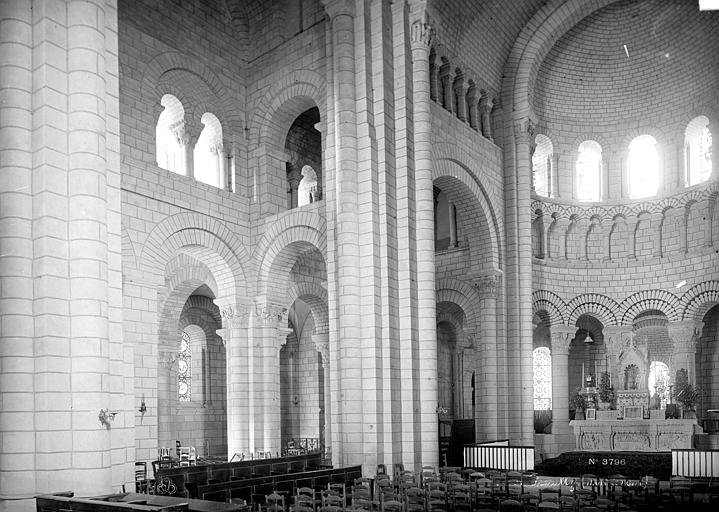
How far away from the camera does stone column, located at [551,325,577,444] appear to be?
2748 cm

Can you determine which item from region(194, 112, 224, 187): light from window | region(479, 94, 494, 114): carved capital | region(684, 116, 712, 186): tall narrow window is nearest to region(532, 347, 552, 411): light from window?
region(684, 116, 712, 186): tall narrow window

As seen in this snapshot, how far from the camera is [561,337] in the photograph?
28.1m

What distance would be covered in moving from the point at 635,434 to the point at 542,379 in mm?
5612

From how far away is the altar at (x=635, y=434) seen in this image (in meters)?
24.8

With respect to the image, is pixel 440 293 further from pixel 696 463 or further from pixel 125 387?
pixel 125 387

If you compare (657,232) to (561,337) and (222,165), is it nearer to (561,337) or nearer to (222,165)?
(561,337)

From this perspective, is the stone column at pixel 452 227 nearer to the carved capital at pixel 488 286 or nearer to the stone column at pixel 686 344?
the carved capital at pixel 488 286

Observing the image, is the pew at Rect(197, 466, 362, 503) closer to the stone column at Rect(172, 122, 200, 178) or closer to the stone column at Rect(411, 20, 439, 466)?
the stone column at Rect(411, 20, 439, 466)

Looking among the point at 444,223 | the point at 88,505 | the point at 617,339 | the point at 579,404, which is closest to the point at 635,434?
the point at 579,404

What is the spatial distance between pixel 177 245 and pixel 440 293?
1035cm

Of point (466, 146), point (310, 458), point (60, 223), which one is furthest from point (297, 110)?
point (60, 223)

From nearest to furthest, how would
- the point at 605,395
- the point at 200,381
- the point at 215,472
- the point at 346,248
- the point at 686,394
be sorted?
the point at 215,472 → the point at 346,248 → the point at 686,394 → the point at 605,395 → the point at 200,381

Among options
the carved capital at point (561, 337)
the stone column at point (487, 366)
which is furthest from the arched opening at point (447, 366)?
the stone column at point (487, 366)

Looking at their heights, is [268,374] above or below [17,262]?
below
